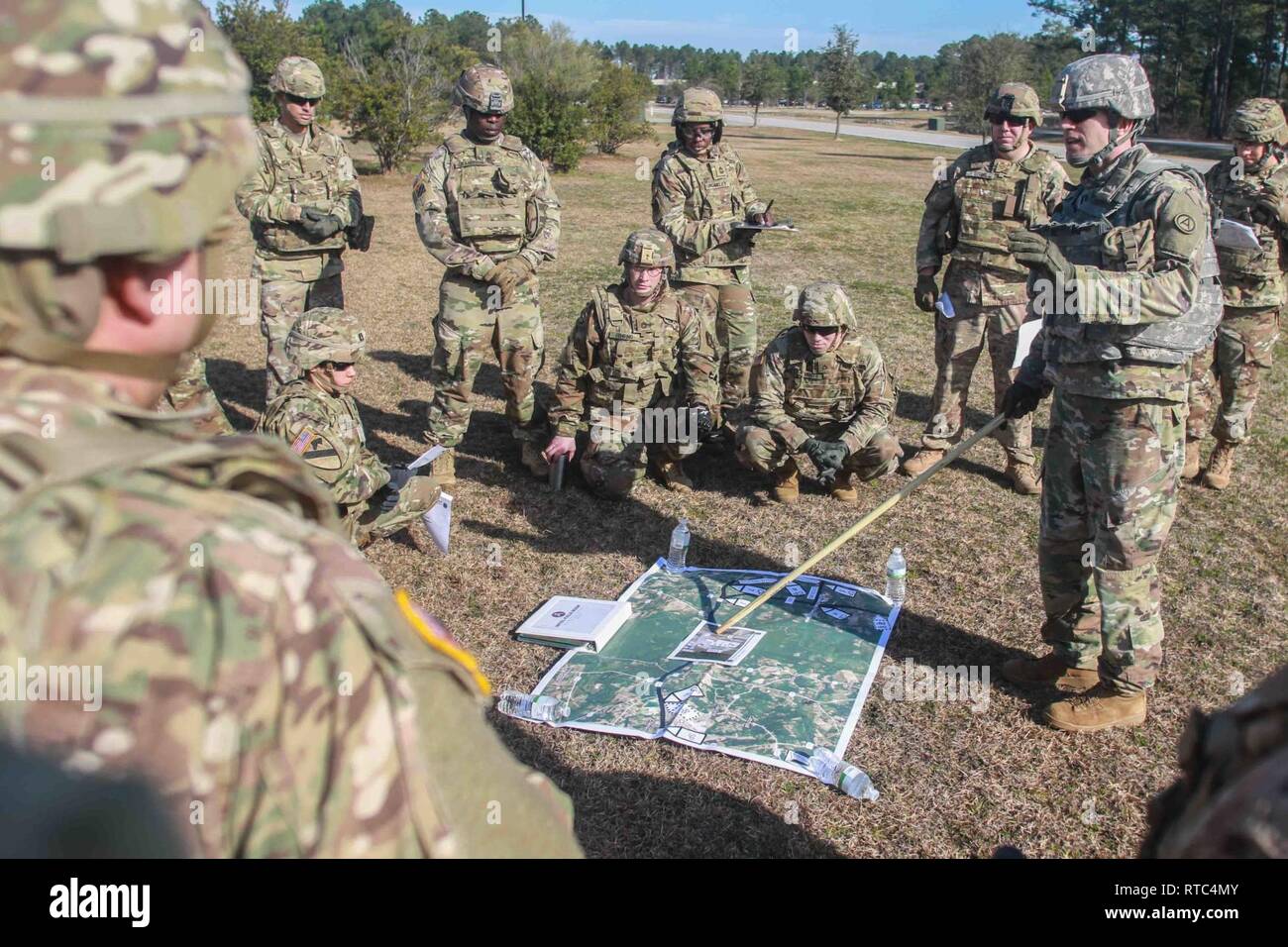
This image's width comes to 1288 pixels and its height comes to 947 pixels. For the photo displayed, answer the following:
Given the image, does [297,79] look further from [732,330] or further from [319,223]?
[732,330]

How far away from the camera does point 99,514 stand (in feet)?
3.25

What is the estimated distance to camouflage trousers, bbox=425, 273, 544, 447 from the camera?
723cm

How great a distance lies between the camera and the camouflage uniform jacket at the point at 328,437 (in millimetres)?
5176

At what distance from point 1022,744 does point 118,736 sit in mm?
4211

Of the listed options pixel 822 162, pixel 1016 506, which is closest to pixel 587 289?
pixel 1016 506

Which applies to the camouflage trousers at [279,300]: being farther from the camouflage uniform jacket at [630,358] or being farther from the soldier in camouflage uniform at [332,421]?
the soldier in camouflage uniform at [332,421]

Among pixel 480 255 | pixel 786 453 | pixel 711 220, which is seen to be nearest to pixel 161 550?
pixel 786 453

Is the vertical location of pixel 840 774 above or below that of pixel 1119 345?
below

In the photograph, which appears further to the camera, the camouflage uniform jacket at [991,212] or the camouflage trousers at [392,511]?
the camouflage uniform jacket at [991,212]

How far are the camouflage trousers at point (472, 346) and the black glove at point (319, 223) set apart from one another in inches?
34.9

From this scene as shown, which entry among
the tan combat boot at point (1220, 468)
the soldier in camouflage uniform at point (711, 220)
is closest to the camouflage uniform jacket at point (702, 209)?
the soldier in camouflage uniform at point (711, 220)

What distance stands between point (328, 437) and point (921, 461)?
4261 millimetres

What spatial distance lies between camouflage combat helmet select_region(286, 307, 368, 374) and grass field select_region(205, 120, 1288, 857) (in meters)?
1.29

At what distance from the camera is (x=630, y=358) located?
7043mm
